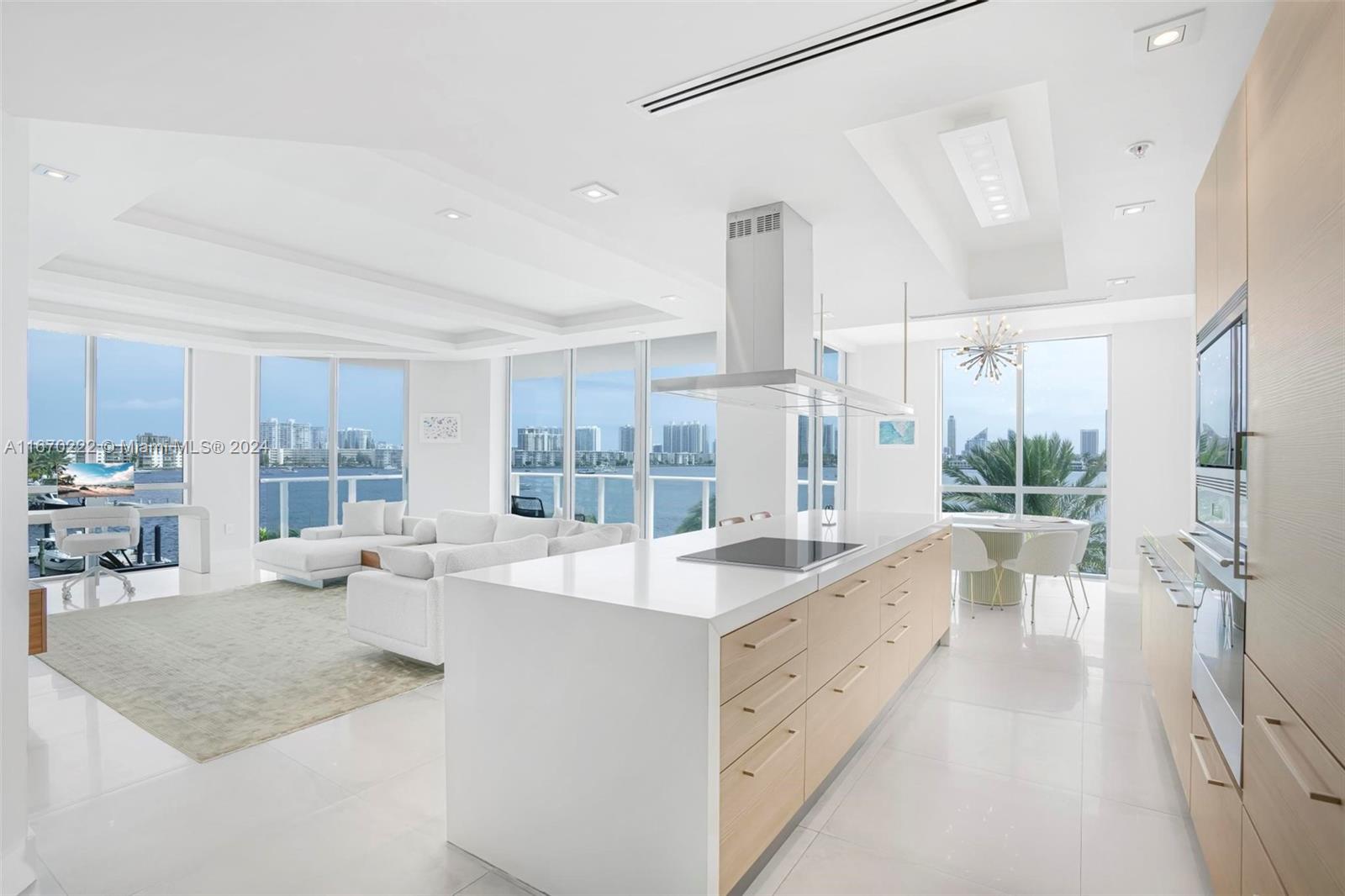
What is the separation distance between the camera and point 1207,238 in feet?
6.88

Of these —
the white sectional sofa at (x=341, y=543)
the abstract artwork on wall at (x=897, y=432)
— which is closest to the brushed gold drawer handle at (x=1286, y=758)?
the white sectional sofa at (x=341, y=543)

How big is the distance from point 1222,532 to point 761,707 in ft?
4.63

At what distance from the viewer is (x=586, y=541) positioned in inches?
186

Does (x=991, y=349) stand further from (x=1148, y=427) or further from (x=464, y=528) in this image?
(x=464, y=528)

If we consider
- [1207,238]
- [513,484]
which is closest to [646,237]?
[1207,238]

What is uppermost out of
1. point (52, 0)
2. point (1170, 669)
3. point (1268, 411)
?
point (52, 0)

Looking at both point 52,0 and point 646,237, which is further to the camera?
point 646,237

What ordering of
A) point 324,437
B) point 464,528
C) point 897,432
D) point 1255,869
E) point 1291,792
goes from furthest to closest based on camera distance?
point 324,437
point 897,432
point 464,528
point 1255,869
point 1291,792

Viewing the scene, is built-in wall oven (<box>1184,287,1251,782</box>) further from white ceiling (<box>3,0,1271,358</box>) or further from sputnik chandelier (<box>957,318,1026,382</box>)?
sputnik chandelier (<box>957,318,1026,382</box>)

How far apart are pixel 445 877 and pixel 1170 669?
276 centimetres

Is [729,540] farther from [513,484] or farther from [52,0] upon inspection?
[513,484]

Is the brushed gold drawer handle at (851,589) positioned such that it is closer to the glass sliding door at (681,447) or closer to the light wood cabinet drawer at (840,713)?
the light wood cabinet drawer at (840,713)

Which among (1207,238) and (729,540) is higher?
(1207,238)

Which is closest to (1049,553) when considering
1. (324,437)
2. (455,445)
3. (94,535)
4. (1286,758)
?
(1286,758)
